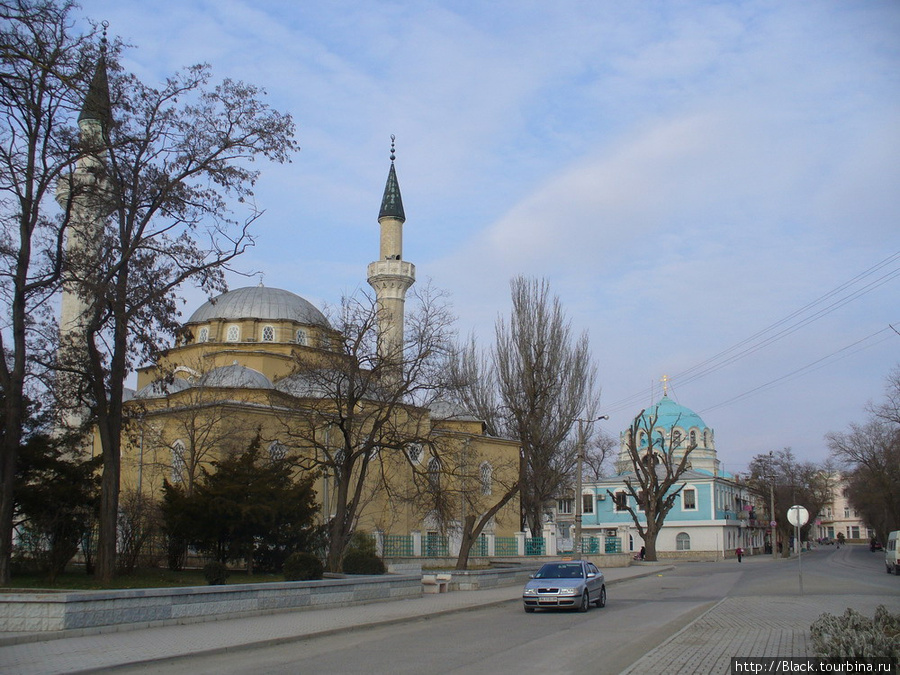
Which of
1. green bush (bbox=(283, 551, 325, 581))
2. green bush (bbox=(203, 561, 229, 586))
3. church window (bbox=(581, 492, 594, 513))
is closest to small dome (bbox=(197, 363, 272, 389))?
green bush (bbox=(283, 551, 325, 581))

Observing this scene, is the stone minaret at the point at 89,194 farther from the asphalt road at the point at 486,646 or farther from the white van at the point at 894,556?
the white van at the point at 894,556

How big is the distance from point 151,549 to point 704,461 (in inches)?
2272

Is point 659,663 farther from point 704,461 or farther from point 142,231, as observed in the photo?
point 704,461

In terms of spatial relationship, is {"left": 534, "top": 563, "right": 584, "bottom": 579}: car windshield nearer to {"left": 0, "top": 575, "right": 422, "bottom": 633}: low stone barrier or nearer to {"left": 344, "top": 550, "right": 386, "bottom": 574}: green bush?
{"left": 0, "top": 575, "right": 422, "bottom": 633}: low stone barrier

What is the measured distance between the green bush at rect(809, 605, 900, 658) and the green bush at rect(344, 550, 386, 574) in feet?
52.4

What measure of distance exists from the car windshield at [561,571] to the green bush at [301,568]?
18.0ft

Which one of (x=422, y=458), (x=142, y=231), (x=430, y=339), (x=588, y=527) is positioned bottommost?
(x=588, y=527)

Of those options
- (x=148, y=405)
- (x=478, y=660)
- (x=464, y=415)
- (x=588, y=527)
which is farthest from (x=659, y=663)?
(x=588, y=527)

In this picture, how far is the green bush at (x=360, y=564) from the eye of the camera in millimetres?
22969

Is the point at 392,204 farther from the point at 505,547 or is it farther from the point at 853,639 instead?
the point at 853,639

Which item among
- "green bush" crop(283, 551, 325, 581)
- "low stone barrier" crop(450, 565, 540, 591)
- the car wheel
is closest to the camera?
the car wheel

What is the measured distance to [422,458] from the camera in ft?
136

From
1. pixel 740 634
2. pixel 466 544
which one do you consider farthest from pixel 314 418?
pixel 740 634

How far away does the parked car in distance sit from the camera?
684 inches
